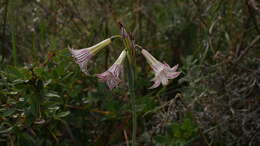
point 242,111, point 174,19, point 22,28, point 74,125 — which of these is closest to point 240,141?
point 242,111

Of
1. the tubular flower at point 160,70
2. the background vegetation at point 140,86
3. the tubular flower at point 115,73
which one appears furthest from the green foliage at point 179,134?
the tubular flower at point 115,73

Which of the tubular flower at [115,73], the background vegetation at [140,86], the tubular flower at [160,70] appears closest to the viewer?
the tubular flower at [115,73]

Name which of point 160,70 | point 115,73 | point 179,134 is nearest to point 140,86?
point 179,134

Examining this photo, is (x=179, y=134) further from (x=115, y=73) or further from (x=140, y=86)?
(x=115, y=73)

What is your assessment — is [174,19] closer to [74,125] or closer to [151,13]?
[151,13]

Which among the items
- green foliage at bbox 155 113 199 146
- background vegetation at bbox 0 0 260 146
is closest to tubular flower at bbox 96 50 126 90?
background vegetation at bbox 0 0 260 146

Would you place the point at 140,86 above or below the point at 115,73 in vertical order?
below

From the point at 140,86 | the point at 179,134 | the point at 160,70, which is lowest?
the point at 179,134

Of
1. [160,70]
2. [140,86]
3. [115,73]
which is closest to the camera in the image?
[115,73]

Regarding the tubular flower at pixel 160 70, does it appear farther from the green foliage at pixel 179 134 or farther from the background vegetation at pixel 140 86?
the green foliage at pixel 179 134
